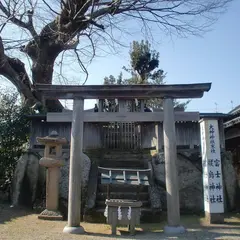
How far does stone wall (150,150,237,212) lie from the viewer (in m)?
12.1

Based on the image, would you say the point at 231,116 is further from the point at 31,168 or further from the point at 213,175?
the point at 31,168

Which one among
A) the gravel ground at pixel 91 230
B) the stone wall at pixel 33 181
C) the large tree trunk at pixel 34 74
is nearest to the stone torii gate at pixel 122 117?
the gravel ground at pixel 91 230

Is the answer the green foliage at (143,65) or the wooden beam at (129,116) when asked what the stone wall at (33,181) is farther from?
the green foliage at (143,65)

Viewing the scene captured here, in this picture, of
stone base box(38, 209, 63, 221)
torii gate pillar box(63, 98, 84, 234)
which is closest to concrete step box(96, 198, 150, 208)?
stone base box(38, 209, 63, 221)

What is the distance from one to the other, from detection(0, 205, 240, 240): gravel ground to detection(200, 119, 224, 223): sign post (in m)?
0.43

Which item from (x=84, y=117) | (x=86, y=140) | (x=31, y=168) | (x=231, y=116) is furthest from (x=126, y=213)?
(x=231, y=116)

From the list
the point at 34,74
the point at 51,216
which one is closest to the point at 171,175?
the point at 51,216

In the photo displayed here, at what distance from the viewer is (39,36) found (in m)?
16.0

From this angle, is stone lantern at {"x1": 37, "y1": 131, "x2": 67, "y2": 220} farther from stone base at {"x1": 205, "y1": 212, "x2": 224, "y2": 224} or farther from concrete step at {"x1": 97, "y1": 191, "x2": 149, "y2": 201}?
stone base at {"x1": 205, "y1": 212, "x2": 224, "y2": 224}

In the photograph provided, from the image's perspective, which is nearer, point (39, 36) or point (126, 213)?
point (126, 213)

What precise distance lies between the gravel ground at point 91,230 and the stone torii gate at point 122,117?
527 mm

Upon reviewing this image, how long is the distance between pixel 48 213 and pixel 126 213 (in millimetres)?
3397

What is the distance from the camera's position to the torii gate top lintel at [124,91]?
827cm

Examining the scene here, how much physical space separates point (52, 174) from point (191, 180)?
598cm
